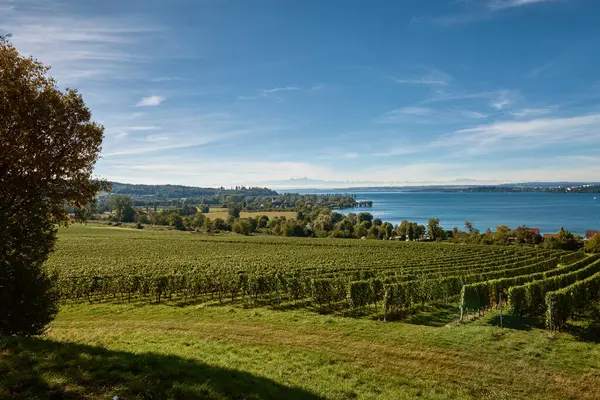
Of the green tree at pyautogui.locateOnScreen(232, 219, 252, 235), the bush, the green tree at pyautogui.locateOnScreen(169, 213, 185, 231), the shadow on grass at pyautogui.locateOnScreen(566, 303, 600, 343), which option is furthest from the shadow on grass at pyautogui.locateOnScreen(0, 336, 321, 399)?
the green tree at pyautogui.locateOnScreen(169, 213, 185, 231)

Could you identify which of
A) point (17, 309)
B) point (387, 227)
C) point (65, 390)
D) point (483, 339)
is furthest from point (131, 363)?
point (387, 227)

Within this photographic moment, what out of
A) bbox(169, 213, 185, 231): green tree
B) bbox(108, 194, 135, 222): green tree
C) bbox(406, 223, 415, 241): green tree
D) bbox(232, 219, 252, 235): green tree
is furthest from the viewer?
bbox(108, 194, 135, 222): green tree

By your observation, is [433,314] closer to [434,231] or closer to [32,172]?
[32,172]

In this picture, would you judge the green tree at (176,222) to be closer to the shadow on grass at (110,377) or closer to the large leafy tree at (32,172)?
the large leafy tree at (32,172)

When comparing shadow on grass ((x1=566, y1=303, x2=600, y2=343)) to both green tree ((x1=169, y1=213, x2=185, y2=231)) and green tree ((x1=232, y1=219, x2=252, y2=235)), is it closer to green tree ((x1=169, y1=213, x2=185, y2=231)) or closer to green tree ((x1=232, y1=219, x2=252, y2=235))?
green tree ((x1=232, y1=219, x2=252, y2=235))

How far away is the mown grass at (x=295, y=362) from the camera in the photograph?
829 centimetres

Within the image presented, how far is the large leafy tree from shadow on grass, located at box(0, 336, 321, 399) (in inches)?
109

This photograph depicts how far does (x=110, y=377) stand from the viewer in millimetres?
8312

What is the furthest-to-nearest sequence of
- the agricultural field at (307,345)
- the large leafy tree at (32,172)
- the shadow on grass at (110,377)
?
the large leafy tree at (32,172), the agricultural field at (307,345), the shadow on grass at (110,377)

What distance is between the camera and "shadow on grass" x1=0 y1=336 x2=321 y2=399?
7.52 m

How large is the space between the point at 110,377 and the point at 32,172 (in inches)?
328

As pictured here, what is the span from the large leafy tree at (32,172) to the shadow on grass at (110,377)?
278 cm

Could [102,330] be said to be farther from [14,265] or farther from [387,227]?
[387,227]

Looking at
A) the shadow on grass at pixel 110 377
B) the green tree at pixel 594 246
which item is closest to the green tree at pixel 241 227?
the green tree at pixel 594 246
